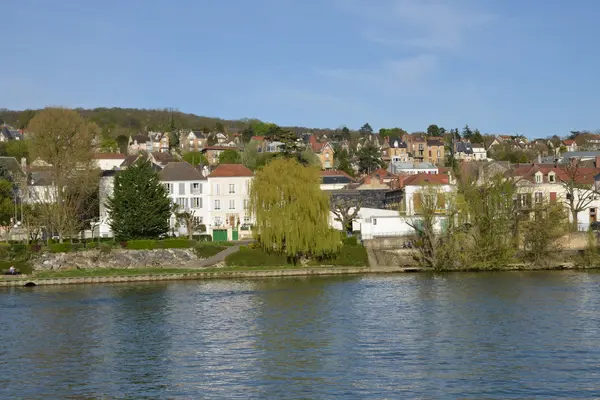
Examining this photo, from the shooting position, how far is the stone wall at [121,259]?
67.1 meters

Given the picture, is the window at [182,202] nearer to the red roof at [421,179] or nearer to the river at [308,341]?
the red roof at [421,179]

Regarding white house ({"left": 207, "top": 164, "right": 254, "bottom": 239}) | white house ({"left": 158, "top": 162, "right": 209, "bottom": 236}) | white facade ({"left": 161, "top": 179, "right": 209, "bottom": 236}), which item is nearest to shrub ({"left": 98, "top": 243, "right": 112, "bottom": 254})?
white facade ({"left": 161, "top": 179, "right": 209, "bottom": 236})

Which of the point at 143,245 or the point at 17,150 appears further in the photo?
the point at 17,150

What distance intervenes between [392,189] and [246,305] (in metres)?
50.9

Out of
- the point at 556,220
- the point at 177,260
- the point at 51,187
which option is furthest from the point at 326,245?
the point at 51,187

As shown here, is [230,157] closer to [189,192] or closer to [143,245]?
[189,192]

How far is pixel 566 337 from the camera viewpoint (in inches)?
1391

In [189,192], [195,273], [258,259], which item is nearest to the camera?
[195,273]

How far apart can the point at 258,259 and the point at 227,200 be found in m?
21.0

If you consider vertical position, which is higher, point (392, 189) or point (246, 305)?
point (392, 189)

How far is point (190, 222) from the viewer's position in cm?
7800

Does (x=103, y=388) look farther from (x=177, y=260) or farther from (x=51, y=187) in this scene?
(x=51, y=187)

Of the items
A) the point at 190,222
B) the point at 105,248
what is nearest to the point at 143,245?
the point at 105,248

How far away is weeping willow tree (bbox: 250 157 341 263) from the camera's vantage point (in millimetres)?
64125
